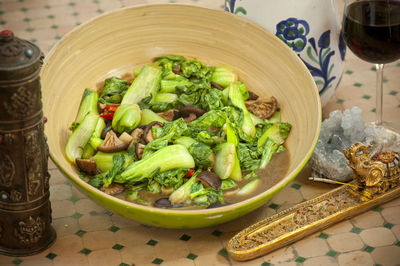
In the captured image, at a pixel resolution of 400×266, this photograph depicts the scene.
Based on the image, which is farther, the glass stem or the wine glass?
the glass stem

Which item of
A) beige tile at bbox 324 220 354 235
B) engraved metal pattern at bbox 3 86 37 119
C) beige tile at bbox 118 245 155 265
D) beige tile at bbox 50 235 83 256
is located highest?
engraved metal pattern at bbox 3 86 37 119

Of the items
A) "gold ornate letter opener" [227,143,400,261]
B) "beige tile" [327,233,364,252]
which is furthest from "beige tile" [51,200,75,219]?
"beige tile" [327,233,364,252]

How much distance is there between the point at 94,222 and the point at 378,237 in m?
1.03

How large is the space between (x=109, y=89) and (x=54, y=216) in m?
0.62

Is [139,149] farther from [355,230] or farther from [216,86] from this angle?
[355,230]

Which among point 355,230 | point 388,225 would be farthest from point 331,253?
point 388,225

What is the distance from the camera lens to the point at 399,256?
2.21 meters

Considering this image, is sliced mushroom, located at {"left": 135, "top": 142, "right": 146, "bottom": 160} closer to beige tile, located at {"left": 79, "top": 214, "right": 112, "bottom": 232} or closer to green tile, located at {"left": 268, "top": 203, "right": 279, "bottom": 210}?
beige tile, located at {"left": 79, "top": 214, "right": 112, "bottom": 232}

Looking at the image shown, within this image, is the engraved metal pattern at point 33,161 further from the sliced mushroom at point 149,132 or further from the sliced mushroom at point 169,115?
the sliced mushroom at point 169,115

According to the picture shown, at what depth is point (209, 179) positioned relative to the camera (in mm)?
2264

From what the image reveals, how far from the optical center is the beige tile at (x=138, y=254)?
2.20 m

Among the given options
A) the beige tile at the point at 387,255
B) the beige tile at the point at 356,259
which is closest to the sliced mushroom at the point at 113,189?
the beige tile at the point at 356,259

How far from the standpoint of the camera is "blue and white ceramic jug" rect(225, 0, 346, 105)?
2.65 m

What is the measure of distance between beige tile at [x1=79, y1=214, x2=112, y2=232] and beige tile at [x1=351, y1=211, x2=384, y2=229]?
91 cm
